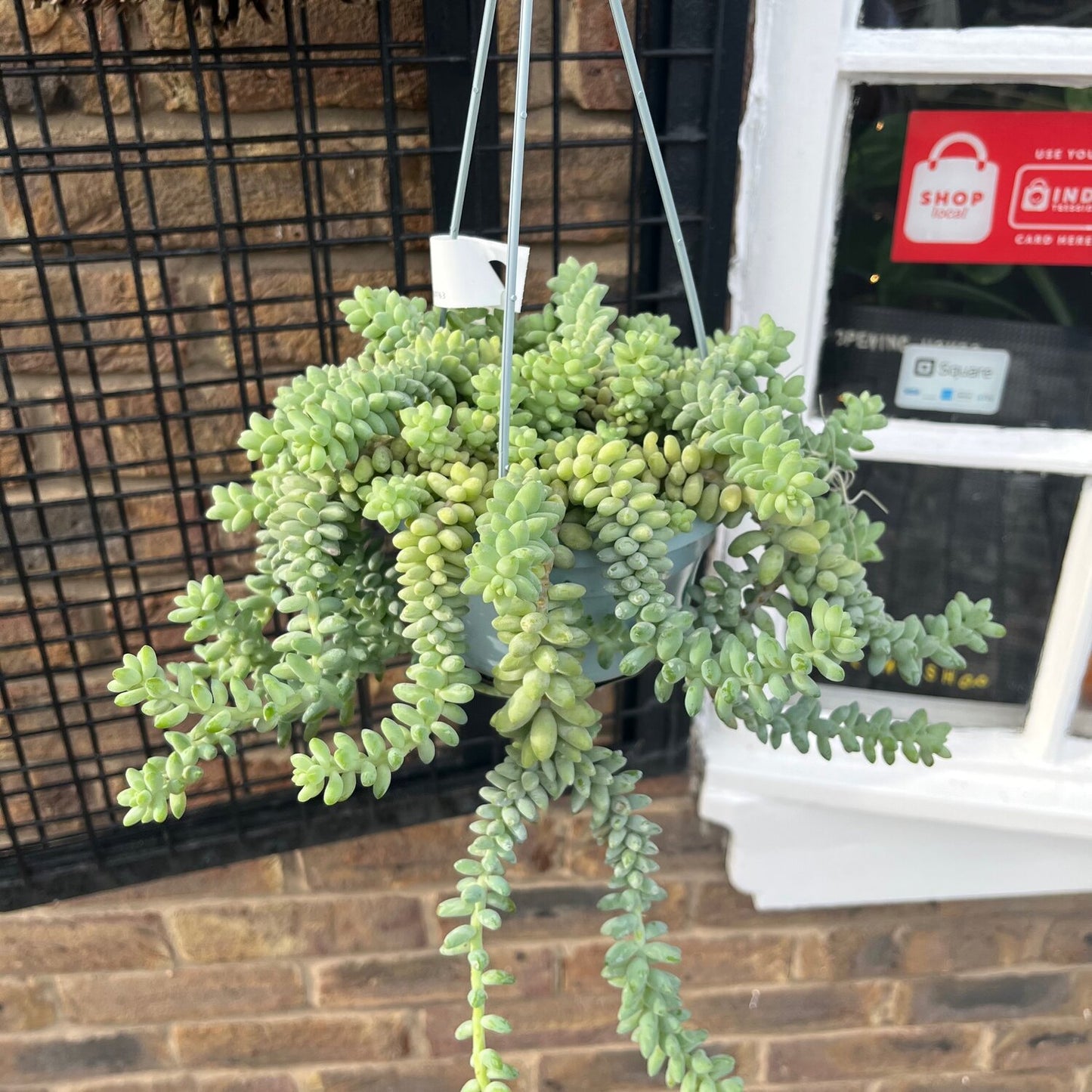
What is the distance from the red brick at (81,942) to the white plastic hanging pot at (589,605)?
2.43 ft

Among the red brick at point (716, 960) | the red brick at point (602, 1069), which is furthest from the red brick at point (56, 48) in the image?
the red brick at point (602, 1069)

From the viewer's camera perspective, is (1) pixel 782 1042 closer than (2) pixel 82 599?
No

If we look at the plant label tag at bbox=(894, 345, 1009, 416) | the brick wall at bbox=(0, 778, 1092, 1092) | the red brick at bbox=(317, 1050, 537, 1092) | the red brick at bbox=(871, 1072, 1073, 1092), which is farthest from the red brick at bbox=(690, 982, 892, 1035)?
the plant label tag at bbox=(894, 345, 1009, 416)

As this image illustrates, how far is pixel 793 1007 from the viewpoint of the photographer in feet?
4.15

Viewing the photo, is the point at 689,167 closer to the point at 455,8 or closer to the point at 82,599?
the point at 455,8

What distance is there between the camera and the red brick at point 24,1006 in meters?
1.13

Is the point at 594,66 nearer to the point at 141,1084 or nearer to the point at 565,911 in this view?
the point at 565,911

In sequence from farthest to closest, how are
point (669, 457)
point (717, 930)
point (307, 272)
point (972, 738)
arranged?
point (717, 930)
point (972, 738)
point (307, 272)
point (669, 457)

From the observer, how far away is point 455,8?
0.79 metres

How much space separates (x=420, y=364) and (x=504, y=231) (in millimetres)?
307

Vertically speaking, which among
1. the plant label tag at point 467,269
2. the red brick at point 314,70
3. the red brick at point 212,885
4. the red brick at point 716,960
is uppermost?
the red brick at point 314,70

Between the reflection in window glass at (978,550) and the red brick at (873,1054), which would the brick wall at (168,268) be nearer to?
the reflection in window glass at (978,550)

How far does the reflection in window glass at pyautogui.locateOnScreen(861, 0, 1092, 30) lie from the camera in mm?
844

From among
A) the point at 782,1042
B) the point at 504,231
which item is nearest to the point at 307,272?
the point at 504,231
